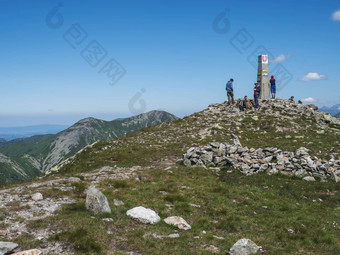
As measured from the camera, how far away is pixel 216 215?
41.8 ft

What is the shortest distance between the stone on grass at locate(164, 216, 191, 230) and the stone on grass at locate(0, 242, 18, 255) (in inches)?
236

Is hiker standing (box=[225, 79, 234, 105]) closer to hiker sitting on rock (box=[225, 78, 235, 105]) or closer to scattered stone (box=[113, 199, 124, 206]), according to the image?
hiker sitting on rock (box=[225, 78, 235, 105])

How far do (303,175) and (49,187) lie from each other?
1942 cm

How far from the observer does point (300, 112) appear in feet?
152

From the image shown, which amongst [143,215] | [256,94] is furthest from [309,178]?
[256,94]

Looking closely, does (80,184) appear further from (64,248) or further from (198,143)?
(198,143)

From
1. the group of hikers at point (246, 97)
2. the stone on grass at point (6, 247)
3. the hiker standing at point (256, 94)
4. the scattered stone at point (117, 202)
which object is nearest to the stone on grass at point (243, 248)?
the scattered stone at point (117, 202)

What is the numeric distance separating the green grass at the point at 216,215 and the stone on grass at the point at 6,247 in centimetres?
137

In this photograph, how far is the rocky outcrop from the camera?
20.7 m

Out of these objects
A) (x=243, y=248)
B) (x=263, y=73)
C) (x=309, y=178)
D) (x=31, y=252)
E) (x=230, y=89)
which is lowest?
(x=243, y=248)

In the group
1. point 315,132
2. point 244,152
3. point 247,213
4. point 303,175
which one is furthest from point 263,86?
point 247,213

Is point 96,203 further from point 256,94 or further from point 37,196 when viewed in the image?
point 256,94

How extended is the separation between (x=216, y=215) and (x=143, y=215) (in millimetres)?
4043

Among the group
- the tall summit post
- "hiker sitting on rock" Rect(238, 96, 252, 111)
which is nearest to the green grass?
"hiker sitting on rock" Rect(238, 96, 252, 111)
